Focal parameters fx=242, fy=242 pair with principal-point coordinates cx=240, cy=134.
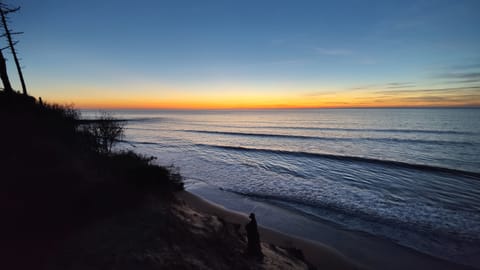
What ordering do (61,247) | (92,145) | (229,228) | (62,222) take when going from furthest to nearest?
(92,145) → (229,228) → (62,222) → (61,247)

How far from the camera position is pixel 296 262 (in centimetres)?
681

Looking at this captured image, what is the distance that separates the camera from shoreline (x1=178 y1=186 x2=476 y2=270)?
7426 millimetres

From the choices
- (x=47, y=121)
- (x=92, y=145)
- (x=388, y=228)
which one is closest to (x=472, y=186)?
(x=388, y=228)

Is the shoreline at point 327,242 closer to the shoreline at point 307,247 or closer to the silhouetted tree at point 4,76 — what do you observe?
the shoreline at point 307,247

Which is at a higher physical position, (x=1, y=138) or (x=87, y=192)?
(x=1, y=138)

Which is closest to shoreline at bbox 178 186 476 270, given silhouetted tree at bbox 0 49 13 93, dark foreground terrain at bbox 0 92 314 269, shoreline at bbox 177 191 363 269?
shoreline at bbox 177 191 363 269

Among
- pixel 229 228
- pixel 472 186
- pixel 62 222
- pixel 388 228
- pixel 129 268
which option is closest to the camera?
pixel 129 268

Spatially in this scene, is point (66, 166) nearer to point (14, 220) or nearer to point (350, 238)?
point (14, 220)

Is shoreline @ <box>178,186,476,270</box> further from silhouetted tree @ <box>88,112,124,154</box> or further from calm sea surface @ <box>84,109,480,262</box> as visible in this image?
silhouetted tree @ <box>88,112,124,154</box>

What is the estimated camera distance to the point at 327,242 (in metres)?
8.58

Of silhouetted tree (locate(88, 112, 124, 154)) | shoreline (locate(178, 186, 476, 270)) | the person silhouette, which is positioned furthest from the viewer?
silhouetted tree (locate(88, 112, 124, 154))

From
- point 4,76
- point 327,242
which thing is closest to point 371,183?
point 327,242

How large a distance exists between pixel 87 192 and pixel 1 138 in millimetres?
4323

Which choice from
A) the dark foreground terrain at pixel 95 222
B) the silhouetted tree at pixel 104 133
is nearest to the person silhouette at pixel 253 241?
the dark foreground terrain at pixel 95 222
